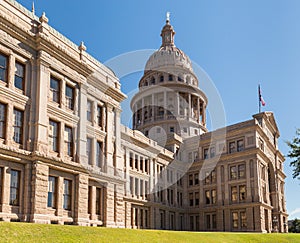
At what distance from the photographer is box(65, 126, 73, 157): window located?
1310 inches

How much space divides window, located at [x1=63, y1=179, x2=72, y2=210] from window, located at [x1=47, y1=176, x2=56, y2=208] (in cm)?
117

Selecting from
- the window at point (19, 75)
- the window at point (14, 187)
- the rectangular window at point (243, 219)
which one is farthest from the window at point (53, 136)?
the rectangular window at point (243, 219)

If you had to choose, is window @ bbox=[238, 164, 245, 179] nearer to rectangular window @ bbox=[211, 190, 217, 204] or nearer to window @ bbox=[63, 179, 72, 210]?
rectangular window @ bbox=[211, 190, 217, 204]

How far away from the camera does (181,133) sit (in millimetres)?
89062

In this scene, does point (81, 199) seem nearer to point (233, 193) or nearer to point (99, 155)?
point (99, 155)

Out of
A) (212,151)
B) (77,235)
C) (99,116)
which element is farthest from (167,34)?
(77,235)

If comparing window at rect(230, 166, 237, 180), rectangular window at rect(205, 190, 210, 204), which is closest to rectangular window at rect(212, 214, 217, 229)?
rectangular window at rect(205, 190, 210, 204)

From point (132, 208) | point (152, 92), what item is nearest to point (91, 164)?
point (132, 208)

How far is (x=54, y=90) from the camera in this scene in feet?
108

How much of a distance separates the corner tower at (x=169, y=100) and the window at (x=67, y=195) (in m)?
54.3

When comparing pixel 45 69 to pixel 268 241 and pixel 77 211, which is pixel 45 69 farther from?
pixel 268 241

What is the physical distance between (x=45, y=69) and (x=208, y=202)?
1961 inches

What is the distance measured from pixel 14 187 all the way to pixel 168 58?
A: 77.6 metres

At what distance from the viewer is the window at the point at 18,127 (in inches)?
1150
